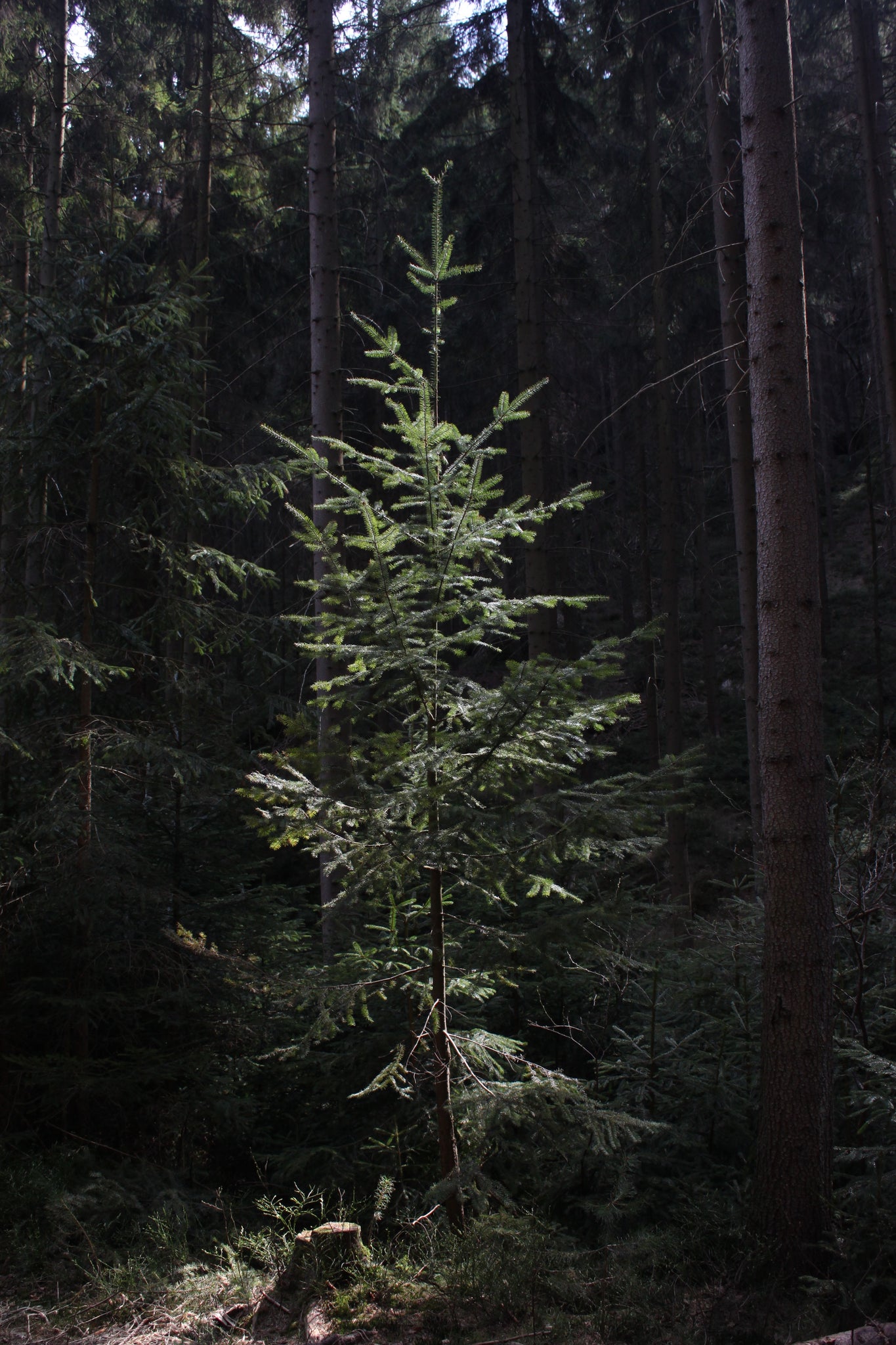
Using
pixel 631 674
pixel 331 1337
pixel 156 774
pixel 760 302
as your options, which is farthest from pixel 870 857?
pixel 631 674

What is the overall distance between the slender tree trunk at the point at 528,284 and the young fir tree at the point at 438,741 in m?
5.00

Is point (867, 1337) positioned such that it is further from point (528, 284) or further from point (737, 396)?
point (528, 284)

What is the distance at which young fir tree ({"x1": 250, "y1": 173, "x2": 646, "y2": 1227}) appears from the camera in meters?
4.23

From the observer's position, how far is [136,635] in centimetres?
668

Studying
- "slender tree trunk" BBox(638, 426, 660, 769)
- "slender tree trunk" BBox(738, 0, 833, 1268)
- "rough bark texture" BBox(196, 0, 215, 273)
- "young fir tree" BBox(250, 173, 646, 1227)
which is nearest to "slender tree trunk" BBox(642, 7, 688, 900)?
"slender tree trunk" BBox(638, 426, 660, 769)

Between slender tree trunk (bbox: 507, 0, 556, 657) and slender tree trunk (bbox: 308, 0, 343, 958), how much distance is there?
245 cm

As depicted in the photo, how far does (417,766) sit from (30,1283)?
3.27 meters

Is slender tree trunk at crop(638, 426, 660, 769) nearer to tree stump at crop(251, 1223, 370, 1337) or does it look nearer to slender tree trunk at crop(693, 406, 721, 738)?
slender tree trunk at crop(693, 406, 721, 738)

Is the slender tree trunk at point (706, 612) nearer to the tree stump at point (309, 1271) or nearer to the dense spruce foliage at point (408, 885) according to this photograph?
the dense spruce foliage at point (408, 885)

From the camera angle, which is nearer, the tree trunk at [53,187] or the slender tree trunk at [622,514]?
the tree trunk at [53,187]

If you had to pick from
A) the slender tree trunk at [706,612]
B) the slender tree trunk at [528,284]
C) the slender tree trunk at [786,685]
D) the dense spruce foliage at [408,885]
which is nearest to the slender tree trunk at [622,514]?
the slender tree trunk at [706,612]

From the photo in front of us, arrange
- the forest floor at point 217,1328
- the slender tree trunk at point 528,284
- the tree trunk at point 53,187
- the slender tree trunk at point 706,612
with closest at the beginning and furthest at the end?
1. the forest floor at point 217,1328
2. the tree trunk at point 53,187
3. the slender tree trunk at point 528,284
4. the slender tree trunk at point 706,612

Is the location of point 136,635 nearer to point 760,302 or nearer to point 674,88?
point 760,302

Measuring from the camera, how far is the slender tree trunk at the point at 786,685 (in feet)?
14.5
